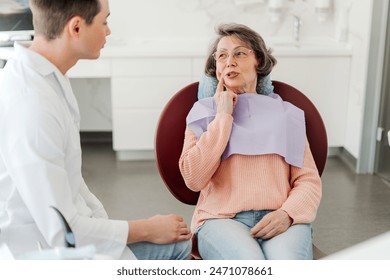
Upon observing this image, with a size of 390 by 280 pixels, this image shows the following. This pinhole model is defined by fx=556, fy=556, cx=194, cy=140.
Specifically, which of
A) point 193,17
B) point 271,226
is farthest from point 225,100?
point 193,17

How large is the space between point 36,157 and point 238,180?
2.19 ft

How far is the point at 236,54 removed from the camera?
1.61m

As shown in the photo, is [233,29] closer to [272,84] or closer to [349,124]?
[272,84]

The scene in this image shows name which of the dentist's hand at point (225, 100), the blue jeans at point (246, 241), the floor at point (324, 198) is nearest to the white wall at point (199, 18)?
the floor at point (324, 198)

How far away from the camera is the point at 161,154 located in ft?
5.29

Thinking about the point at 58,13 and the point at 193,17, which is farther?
the point at 193,17

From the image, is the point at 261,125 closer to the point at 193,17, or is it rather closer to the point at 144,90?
the point at 144,90

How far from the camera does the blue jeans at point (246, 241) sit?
131cm

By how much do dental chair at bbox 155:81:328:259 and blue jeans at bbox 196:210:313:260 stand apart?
8.1 inches

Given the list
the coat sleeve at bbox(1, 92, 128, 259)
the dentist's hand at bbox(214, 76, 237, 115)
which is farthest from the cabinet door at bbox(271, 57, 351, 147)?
the coat sleeve at bbox(1, 92, 128, 259)

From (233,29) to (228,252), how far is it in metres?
0.66

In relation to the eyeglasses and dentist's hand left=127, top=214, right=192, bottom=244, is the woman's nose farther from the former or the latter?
dentist's hand left=127, top=214, right=192, bottom=244

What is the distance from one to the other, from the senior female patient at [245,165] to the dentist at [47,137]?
1.14 ft

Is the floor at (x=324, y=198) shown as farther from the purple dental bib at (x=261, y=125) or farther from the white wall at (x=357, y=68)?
the purple dental bib at (x=261, y=125)
